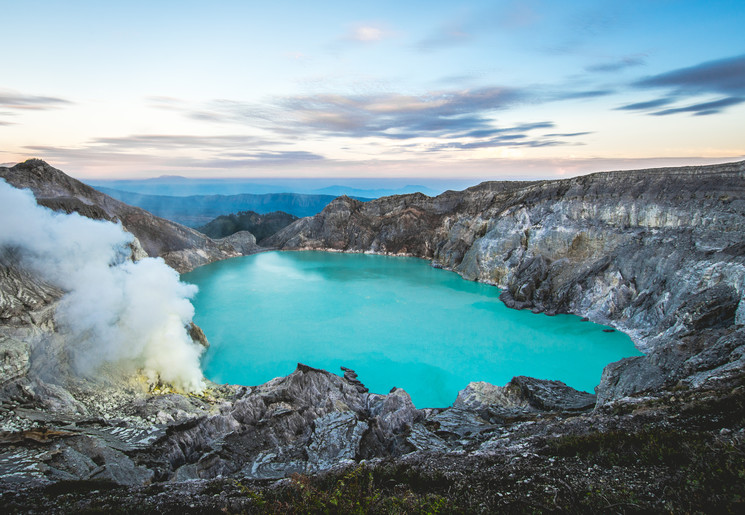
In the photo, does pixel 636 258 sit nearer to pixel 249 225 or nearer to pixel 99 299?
pixel 99 299

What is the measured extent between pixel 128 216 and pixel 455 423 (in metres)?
51.2

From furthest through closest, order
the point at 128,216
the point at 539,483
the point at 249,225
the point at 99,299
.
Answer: the point at 249,225, the point at 128,216, the point at 99,299, the point at 539,483

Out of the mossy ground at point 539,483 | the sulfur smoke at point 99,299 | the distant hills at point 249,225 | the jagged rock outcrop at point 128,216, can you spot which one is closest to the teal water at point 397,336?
the sulfur smoke at point 99,299

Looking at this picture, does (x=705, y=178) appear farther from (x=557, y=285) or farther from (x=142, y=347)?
(x=142, y=347)

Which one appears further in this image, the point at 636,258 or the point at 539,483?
the point at 636,258

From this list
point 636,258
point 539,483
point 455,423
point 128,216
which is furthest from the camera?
point 128,216

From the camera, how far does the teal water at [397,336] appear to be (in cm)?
2047

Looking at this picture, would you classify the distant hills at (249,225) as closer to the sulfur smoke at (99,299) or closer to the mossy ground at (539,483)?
the sulfur smoke at (99,299)

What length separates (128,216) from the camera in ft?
160

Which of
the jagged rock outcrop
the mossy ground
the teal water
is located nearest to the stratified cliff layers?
the mossy ground

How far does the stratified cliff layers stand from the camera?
553 centimetres

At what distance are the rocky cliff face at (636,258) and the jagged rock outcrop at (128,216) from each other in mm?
30882

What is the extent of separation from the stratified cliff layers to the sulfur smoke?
45 cm

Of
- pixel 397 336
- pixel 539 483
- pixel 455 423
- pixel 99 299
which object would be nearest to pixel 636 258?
pixel 397 336
